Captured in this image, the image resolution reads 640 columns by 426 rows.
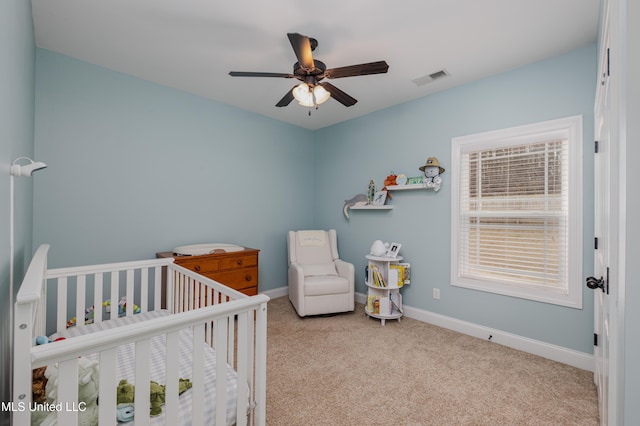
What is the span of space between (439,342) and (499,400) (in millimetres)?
797

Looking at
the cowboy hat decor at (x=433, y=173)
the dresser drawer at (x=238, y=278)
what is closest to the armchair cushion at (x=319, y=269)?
the dresser drawer at (x=238, y=278)

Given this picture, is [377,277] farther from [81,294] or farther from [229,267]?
[81,294]

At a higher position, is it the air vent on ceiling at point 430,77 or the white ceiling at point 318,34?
the white ceiling at point 318,34

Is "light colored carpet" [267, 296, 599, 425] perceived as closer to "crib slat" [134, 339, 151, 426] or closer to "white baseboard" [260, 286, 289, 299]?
"crib slat" [134, 339, 151, 426]

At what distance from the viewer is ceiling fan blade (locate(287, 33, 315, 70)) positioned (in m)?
1.65

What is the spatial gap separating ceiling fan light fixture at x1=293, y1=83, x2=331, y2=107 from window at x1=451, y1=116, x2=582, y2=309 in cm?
148

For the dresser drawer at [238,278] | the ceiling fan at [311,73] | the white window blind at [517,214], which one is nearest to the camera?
the ceiling fan at [311,73]

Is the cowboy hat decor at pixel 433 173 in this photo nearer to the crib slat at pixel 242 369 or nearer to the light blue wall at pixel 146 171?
the light blue wall at pixel 146 171

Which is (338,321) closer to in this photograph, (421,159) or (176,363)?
(421,159)

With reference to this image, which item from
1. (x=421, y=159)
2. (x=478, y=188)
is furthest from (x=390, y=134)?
(x=478, y=188)

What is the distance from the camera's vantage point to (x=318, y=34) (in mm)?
2086

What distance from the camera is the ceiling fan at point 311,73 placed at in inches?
69.6

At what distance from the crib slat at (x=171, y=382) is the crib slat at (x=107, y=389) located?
5.8 inches

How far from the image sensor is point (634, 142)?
2.55 ft
